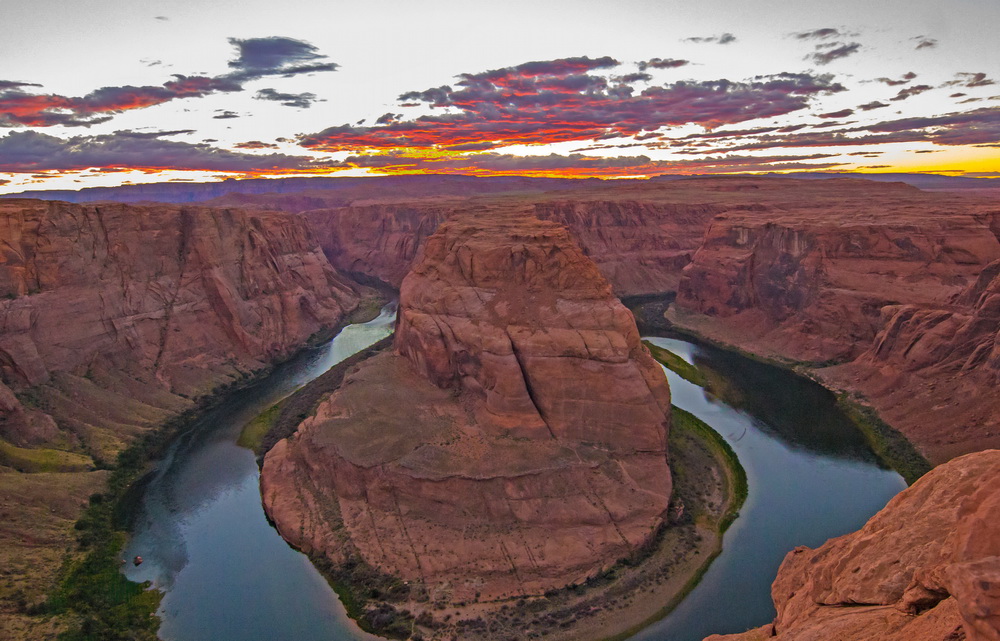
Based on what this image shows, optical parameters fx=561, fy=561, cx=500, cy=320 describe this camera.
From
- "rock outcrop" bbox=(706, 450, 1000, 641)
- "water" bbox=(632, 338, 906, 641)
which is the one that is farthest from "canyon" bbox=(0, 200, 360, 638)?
"water" bbox=(632, 338, 906, 641)

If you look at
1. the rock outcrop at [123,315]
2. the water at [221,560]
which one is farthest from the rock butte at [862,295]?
the water at [221,560]

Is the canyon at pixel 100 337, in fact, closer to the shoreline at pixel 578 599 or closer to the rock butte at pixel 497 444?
the rock butte at pixel 497 444

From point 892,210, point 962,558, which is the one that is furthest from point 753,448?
point 892,210

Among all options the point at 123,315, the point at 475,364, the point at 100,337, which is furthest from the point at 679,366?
the point at 100,337

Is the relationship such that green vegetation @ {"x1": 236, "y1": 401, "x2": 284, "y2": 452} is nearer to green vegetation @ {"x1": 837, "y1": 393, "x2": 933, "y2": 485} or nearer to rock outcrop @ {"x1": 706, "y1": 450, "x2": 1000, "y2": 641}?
rock outcrop @ {"x1": 706, "y1": 450, "x2": 1000, "y2": 641}

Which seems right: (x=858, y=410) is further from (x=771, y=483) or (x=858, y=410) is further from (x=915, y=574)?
(x=915, y=574)
